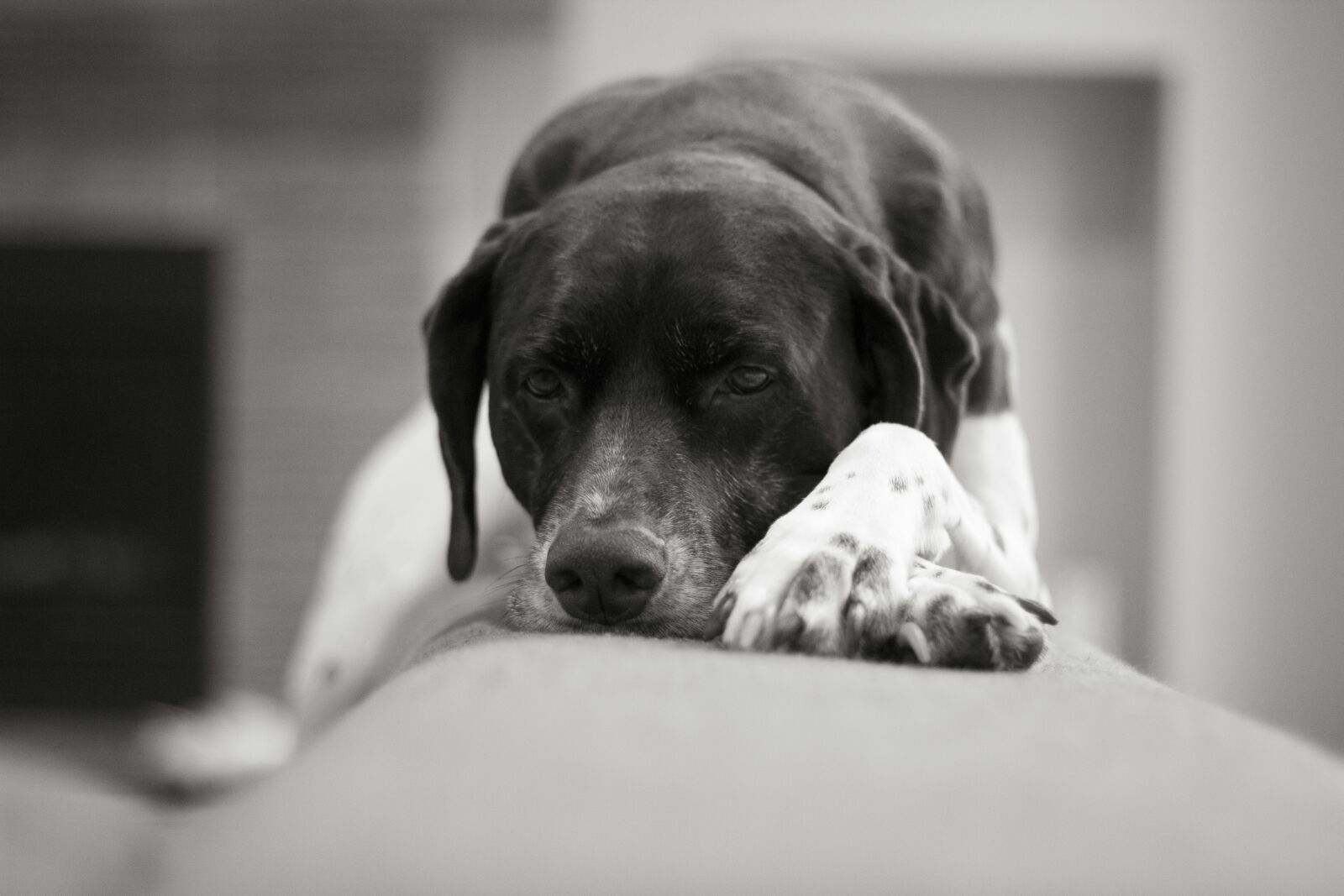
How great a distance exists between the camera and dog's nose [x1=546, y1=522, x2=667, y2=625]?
4.70 feet

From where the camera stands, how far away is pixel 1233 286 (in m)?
6.71

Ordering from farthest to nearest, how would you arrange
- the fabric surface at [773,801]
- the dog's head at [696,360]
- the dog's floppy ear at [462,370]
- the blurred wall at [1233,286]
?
the blurred wall at [1233,286]
the dog's floppy ear at [462,370]
the dog's head at [696,360]
the fabric surface at [773,801]

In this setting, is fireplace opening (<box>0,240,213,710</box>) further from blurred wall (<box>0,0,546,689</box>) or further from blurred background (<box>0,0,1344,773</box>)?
blurred wall (<box>0,0,546,689</box>)

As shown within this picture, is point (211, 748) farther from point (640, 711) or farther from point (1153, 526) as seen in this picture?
point (1153, 526)

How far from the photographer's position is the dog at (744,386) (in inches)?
51.3

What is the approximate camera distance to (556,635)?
1.18 metres

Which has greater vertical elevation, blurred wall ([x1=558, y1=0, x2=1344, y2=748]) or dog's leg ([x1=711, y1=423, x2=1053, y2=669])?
dog's leg ([x1=711, y1=423, x2=1053, y2=669])

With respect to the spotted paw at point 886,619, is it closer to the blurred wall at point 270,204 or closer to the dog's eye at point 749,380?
the dog's eye at point 749,380

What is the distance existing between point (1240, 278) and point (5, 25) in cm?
611

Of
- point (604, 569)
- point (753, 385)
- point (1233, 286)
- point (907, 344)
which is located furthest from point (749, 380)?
point (1233, 286)

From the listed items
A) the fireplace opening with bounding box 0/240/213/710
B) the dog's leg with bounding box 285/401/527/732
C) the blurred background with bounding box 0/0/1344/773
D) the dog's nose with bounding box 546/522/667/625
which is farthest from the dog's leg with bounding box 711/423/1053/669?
the fireplace opening with bounding box 0/240/213/710

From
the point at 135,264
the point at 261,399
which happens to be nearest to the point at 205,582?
the point at 261,399

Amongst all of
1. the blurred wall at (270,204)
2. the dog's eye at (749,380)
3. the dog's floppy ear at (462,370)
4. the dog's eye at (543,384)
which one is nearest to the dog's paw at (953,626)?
the dog's eye at (749,380)

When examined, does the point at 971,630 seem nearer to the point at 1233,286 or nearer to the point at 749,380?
the point at 749,380
